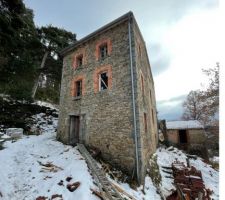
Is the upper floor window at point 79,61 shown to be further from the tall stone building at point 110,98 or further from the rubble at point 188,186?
the rubble at point 188,186

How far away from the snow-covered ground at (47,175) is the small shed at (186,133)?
288 inches

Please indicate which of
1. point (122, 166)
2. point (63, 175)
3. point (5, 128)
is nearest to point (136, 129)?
point (122, 166)

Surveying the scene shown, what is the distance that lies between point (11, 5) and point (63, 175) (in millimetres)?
13092

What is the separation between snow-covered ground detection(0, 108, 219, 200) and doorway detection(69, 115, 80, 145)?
107 centimetres

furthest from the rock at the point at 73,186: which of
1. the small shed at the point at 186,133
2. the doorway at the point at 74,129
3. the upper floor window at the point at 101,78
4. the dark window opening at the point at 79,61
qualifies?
the small shed at the point at 186,133

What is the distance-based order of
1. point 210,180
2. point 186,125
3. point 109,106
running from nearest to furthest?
point 109,106, point 210,180, point 186,125

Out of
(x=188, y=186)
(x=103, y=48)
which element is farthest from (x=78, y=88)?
(x=188, y=186)

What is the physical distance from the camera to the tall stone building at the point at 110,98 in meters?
7.96

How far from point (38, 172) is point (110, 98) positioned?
548 centimetres

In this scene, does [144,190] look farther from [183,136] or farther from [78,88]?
[183,136]

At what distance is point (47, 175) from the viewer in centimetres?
643

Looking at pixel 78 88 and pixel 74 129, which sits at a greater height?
pixel 78 88

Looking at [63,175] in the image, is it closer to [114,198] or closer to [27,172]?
[27,172]

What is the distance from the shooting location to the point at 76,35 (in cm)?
2319
